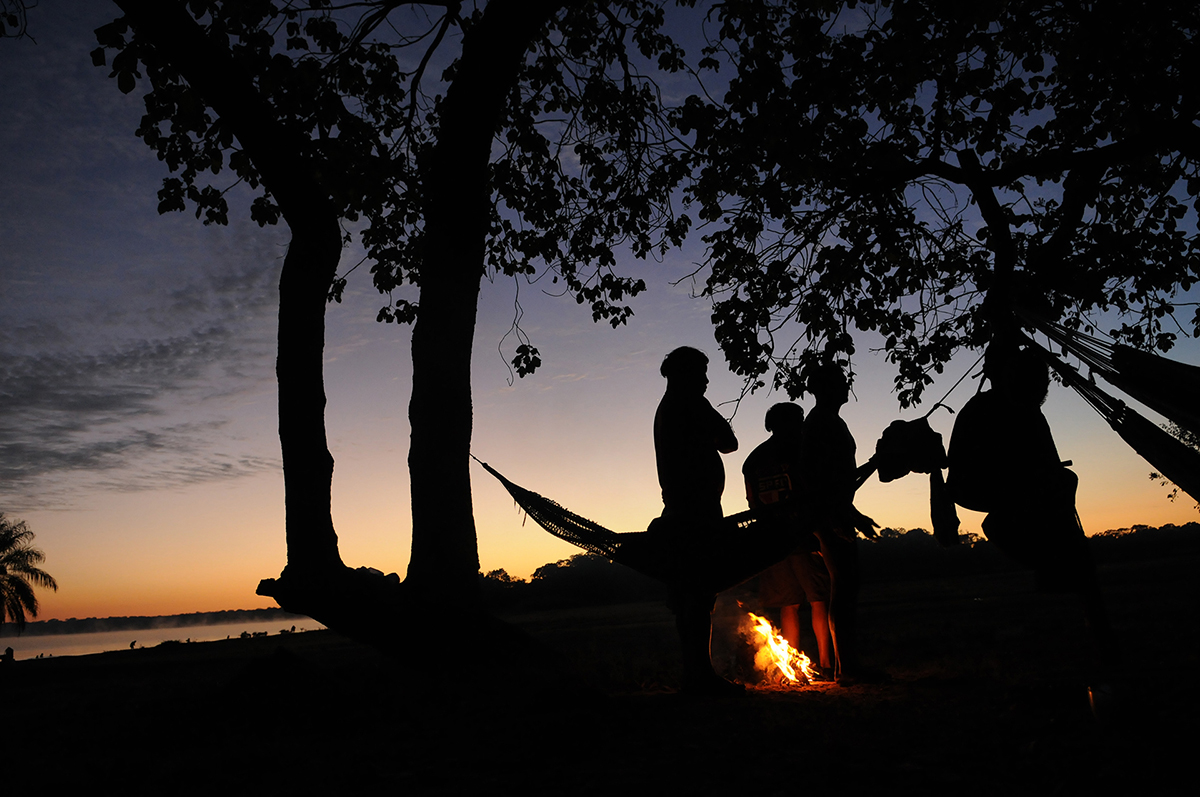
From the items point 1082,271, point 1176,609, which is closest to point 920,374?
point 1082,271

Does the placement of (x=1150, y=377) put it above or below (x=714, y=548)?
above

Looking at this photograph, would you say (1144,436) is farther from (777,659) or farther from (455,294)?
(455,294)

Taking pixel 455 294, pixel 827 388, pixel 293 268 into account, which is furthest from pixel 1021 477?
pixel 293 268

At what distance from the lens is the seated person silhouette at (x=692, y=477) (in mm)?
4680

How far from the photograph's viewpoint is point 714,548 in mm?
4676

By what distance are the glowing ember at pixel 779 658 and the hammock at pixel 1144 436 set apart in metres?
2.75

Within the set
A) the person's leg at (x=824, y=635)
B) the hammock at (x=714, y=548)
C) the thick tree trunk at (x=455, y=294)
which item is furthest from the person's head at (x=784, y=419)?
the thick tree trunk at (x=455, y=294)

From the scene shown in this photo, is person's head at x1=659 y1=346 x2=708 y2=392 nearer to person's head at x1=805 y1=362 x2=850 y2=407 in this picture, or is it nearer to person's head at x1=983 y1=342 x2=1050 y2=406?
person's head at x1=805 y1=362 x2=850 y2=407

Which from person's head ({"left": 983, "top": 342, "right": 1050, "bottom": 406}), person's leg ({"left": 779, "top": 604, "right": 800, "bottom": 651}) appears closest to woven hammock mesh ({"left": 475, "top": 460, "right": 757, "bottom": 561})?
person's leg ({"left": 779, "top": 604, "right": 800, "bottom": 651})

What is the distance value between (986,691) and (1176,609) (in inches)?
260

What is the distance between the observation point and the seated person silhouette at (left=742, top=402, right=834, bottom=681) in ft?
17.6

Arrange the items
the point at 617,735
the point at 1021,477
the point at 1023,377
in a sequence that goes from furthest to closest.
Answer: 1. the point at 1023,377
2. the point at 1021,477
3. the point at 617,735

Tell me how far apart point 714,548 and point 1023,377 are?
83.7 inches

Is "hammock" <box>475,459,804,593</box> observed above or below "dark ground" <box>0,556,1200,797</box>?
above
